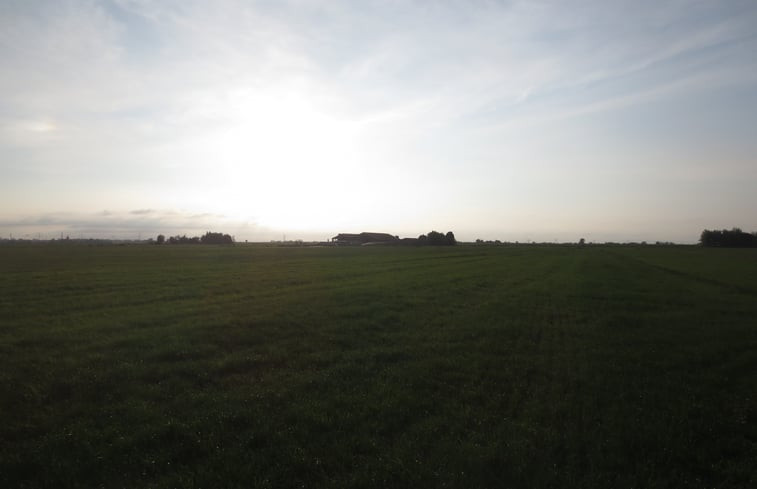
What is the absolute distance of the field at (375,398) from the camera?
20.2ft

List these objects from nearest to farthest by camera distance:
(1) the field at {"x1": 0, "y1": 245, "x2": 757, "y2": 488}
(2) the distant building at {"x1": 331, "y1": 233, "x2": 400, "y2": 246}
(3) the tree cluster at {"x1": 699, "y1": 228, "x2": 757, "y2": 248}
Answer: (1) the field at {"x1": 0, "y1": 245, "x2": 757, "y2": 488} < (3) the tree cluster at {"x1": 699, "y1": 228, "x2": 757, "y2": 248} < (2) the distant building at {"x1": 331, "y1": 233, "x2": 400, "y2": 246}

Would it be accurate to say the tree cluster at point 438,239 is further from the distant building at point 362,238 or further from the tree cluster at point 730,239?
the tree cluster at point 730,239

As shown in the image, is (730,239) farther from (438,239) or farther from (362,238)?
(362,238)

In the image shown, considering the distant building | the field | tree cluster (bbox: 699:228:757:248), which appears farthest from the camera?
the distant building

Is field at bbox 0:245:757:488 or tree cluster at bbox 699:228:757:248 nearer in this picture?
field at bbox 0:245:757:488

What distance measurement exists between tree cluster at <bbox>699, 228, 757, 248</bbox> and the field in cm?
18256

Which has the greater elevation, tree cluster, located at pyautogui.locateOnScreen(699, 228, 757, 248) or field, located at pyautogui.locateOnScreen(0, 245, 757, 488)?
tree cluster, located at pyautogui.locateOnScreen(699, 228, 757, 248)

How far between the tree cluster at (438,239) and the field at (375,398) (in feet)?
486

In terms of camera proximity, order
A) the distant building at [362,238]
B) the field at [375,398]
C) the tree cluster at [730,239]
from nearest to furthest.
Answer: the field at [375,398], the tree cluster at [730,239], the distant building at [362,238]

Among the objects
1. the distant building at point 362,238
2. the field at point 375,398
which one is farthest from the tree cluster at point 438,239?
the field at point 375,398

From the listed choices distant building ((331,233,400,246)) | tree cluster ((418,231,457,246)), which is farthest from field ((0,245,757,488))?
distant building ((331,233,400,246))

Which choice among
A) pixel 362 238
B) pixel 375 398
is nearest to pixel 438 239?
pixel 362 238

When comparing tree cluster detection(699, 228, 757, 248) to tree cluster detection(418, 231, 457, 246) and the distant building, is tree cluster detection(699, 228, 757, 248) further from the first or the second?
the distant building

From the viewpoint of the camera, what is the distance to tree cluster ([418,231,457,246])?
166 m
